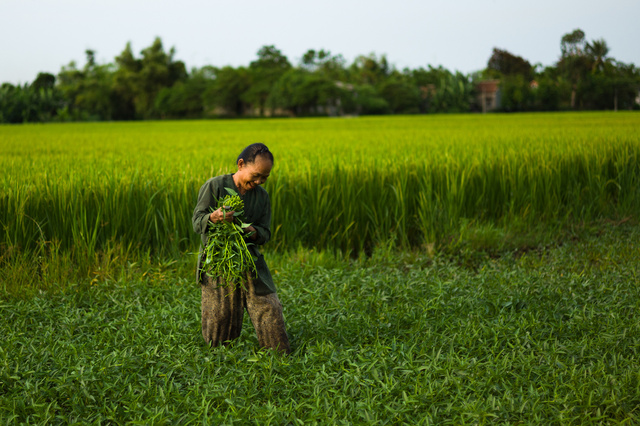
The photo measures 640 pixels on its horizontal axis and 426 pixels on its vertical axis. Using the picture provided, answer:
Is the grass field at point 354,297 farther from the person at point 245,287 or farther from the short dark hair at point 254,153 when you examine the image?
the short dark hair at point 254,153

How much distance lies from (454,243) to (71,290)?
9.30 feet

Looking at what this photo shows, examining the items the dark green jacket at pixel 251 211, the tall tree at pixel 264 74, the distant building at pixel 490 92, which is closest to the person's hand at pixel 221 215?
the dark green jacket at pixel 251 211

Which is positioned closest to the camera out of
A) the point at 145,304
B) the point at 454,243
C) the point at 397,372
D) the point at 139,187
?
the point at 397,372

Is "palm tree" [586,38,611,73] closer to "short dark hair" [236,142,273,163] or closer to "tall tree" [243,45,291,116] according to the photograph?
"tall tree" [243,45,291,116]

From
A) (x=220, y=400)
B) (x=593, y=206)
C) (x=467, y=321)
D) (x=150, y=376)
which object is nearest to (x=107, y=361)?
(x=150, y=376)

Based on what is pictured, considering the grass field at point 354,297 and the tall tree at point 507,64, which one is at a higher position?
the tall tree at point 507,64

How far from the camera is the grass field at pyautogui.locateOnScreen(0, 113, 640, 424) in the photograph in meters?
2.02

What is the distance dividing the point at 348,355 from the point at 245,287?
1.83ft

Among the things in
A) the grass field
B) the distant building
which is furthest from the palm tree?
the grass field

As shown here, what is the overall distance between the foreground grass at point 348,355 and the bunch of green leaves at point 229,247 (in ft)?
1.30

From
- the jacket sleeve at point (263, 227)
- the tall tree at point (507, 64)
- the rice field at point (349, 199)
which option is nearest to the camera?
the jacket sleeve at point (263, 227)

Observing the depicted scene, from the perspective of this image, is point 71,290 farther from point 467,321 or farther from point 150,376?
point 467,321

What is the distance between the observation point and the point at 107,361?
2236mm

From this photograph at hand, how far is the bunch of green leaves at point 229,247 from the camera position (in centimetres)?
218
